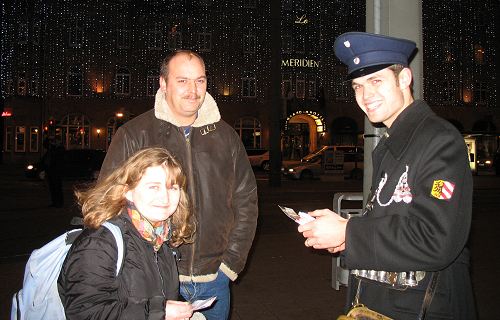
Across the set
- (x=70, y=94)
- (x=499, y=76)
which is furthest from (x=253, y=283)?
(x=499, y=76)

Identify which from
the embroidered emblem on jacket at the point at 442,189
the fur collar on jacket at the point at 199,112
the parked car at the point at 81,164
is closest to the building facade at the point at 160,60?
the parked car at the point at 81,164

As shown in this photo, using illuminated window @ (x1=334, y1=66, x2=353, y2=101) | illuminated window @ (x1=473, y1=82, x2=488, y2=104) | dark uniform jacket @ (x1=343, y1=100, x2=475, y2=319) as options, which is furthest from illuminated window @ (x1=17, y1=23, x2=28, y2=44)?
dark uniform jacket @ (x1=343, y1=100, x2=475, y2=319)

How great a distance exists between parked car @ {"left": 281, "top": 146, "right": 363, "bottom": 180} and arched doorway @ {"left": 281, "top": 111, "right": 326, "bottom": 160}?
13839mm

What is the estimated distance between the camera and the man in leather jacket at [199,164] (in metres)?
3.03

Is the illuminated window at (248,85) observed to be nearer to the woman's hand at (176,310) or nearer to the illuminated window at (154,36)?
the illuminated window at (154,36)

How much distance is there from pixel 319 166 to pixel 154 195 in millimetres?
22822

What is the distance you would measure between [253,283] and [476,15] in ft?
135

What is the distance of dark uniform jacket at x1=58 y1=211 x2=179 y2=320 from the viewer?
6.60ft

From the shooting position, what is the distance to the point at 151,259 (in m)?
2.23

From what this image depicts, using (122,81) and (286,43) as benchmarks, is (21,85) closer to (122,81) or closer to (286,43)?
(122,81)

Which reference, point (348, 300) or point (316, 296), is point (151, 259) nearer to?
point (348, 300)

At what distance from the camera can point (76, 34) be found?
34688 millimetres

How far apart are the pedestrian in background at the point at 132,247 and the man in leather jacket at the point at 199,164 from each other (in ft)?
1.37

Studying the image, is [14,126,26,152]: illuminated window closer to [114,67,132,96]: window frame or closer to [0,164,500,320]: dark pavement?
[114,67,132,96]: window frame
